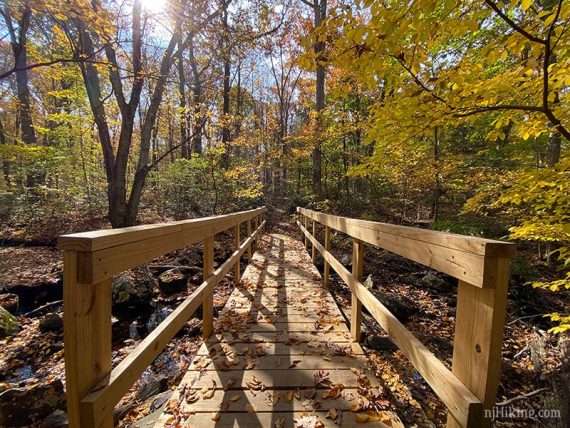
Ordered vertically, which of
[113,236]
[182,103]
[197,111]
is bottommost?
Result: [113,236]

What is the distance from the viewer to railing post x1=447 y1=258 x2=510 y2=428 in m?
1.10

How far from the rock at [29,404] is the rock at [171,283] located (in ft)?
10.4

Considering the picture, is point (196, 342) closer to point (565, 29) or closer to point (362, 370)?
point (362, 370)

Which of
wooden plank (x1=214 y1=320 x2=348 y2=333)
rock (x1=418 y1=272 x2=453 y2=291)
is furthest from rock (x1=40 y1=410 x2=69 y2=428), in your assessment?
rock (x1=418 y1=272 x2=453 y2=291)

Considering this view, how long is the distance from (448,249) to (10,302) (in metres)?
7.58

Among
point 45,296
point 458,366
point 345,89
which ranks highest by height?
point 345,89

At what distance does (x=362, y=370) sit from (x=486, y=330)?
1.59 meters

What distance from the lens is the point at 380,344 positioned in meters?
3.96

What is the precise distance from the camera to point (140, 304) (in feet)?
18.5

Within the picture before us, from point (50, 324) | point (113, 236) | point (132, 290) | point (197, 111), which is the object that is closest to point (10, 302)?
point (50, 324)

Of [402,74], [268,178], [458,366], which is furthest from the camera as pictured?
[268,178]

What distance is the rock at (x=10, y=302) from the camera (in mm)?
5449

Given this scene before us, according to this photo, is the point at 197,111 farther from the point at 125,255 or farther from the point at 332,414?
the point at 332,414

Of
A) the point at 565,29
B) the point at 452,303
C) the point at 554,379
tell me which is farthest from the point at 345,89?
the point at 452,303
